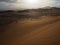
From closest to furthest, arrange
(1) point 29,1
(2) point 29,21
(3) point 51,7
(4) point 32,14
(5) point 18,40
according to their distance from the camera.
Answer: (5) point 18,40, (2) point 29,21, (4) point 32,14, (3) point 51,7, (1) point 29,1

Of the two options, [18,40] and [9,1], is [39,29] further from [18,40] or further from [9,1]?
[9,1]

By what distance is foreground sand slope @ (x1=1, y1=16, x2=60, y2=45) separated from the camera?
41.1 inches

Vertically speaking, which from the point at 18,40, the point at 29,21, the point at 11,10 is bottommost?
the point at 18,40

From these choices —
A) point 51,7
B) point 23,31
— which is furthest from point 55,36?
point 51,7

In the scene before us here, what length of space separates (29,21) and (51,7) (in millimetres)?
417

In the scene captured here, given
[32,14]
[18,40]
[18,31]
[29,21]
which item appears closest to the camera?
[18,40]

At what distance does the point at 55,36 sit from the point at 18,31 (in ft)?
0.99

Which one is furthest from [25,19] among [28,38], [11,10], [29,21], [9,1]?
[9,1]

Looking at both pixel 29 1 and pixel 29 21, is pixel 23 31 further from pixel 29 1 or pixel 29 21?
pixel 29 1

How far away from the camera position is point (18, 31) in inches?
45.9

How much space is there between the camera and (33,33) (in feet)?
3.76

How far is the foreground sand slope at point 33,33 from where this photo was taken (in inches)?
41.1

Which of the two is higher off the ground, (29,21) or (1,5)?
(1,5)

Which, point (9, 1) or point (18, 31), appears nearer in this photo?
point (18, 31)
